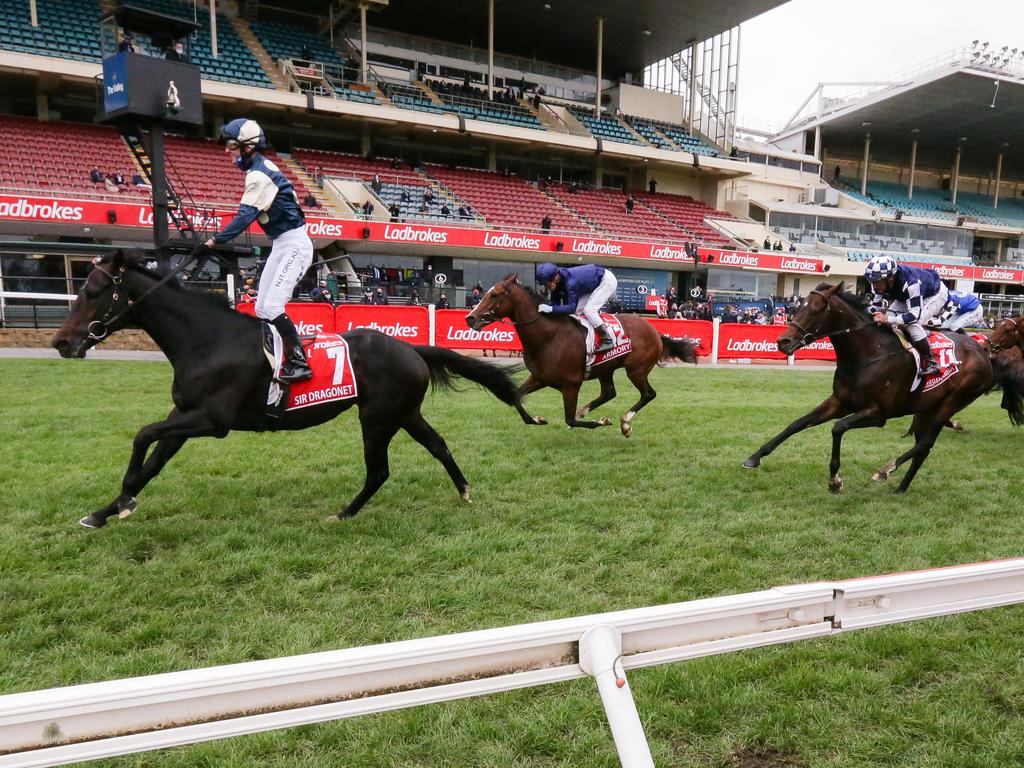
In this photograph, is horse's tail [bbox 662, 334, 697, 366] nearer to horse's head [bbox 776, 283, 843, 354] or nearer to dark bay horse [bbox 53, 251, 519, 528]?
horse's head [bbox 776, 283, 843, 354]

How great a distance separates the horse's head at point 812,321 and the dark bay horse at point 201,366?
12.1 ft

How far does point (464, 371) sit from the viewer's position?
630 cm

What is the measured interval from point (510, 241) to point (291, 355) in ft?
83.6

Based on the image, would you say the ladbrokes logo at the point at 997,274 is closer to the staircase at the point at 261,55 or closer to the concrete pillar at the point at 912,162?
the concrete pillar at the point at 912,162

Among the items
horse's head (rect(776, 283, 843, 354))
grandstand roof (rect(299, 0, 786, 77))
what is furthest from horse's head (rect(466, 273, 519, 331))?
grandstand roof (rect(299, 0, 786, 77))

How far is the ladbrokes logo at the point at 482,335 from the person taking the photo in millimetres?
16781

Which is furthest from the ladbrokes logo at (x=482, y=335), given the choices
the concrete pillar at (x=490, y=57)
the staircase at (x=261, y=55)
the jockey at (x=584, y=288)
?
the concrete pillar at (x=490, y=57)

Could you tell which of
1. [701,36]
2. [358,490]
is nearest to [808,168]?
[701,36]

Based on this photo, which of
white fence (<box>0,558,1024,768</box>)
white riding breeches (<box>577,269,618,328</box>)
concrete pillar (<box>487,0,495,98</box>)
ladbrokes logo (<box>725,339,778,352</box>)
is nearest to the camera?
white fence (<box>0,558,1024,768</box>)

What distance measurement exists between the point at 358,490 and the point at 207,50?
30441 mm

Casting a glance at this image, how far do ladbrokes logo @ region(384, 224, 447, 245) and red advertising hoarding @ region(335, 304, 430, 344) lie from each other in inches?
435

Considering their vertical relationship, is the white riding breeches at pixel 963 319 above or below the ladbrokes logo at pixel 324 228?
below

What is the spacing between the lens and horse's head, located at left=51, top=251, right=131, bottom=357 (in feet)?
15.9

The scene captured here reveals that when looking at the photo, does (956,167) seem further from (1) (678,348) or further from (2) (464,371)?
(2) (464,371)
